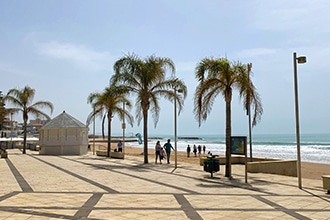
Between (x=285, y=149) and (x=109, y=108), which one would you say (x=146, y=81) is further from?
(x=285, y=149)

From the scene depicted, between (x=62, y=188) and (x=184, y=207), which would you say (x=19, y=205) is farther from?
(x=184, y=207)

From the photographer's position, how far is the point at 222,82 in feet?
47.4

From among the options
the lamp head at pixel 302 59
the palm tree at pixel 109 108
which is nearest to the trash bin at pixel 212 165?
the lamp head at pixel 302 59

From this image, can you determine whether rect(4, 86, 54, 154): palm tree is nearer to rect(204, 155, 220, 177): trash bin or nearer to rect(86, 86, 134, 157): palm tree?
rect(86, 86, 134, 157): palm tree

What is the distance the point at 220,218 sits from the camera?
22.7 feet

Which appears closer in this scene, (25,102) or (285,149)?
(25,102)

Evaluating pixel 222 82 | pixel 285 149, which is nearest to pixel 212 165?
pixel 222 82

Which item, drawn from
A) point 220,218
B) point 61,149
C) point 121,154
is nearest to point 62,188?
point 220,218

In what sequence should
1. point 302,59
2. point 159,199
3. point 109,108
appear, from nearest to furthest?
point 159,199 < point 302,59 < point 109,108

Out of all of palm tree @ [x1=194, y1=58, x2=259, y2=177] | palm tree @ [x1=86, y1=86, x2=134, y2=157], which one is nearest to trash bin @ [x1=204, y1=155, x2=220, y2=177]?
palm tree @ [x1=194, y1=58, x2=259, y2=177]

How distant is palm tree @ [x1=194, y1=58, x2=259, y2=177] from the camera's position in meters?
14.1

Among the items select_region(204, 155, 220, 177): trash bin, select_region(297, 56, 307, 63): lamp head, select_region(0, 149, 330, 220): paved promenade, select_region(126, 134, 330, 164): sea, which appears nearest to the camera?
select_region(0, 149, 330, 220): paved promenade

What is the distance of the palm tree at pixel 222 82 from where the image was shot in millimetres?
14070

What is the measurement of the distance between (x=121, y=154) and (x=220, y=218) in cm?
1973
